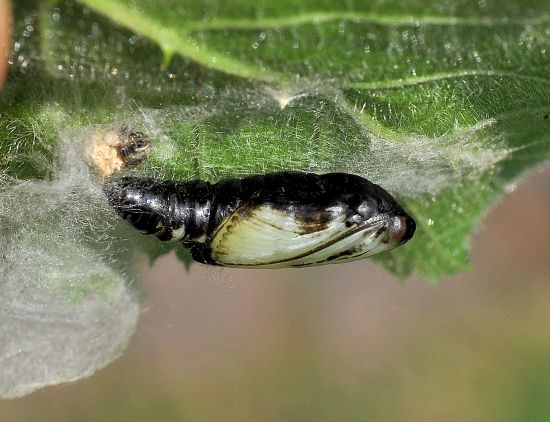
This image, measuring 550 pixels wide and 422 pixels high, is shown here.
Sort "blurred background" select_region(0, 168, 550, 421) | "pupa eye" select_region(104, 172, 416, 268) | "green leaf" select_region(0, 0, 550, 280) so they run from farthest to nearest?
"blurred background" select_region(0, 168, 550, 421)
"pupa eye" select_region(104, 172, 416, 268)
"green leaf" select_region(0, 0, 550, 280)

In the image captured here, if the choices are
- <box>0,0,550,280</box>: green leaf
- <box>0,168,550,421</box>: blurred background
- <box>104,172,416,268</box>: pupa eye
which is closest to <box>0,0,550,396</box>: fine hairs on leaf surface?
<box>0,0,550,280</box>: green leaf

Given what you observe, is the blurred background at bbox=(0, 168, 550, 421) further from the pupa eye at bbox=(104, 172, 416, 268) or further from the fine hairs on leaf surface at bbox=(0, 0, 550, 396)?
the pupa eye at bbox=(104, 172, 416, 268)

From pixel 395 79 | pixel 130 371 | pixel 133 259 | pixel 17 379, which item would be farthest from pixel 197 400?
pixel 395 79

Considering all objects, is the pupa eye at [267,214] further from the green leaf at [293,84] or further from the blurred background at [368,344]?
the blurred background at [368,344]

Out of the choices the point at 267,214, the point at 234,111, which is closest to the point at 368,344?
the point at 267,214

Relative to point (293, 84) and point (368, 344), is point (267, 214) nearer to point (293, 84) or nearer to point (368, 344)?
point (293, 84)

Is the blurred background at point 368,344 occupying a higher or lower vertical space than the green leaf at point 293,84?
lower

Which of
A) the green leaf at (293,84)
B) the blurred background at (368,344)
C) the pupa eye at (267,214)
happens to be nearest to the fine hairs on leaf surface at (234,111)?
the green leaf at (293,84)
